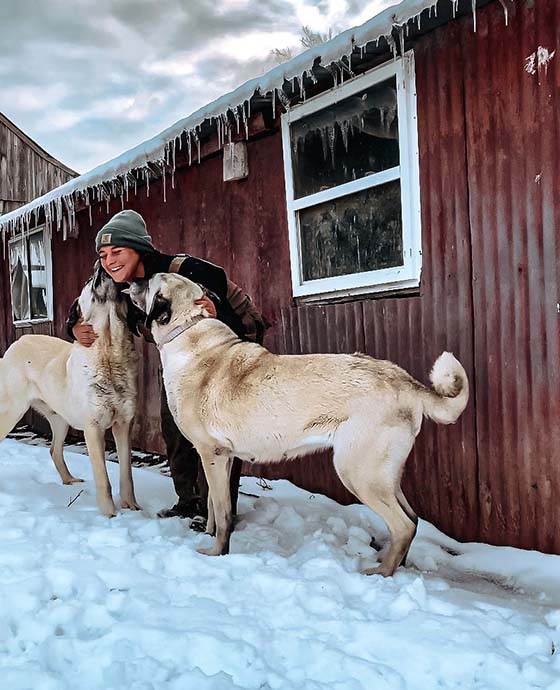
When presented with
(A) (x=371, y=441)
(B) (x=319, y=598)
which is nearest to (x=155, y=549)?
(B) (x=319, y=598)

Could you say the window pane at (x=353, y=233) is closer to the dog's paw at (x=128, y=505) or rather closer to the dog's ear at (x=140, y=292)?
the dog's ear at (x=140, y=292)

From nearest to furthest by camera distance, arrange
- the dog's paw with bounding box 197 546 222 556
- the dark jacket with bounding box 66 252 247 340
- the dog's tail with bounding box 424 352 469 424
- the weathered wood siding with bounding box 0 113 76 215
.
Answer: the dog's tail with bounding box 424 352 469 424 < the dog's paw with bounding box 197 546 222 556 < the dark jacket with bounding box 66 252 247 340 < the weathered wood siding with bounding box 0 113 76 215

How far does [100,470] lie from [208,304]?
4.72 feet

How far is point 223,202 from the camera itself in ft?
18.3

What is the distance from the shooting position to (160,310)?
127 inches

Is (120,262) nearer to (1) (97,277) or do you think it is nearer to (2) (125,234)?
(2) (125,234)

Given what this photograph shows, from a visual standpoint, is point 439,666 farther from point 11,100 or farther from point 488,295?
point 11,100

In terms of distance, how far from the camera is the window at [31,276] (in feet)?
28.7

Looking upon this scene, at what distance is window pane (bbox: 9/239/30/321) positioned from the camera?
9.38 m

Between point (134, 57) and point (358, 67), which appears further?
point (134, 57)

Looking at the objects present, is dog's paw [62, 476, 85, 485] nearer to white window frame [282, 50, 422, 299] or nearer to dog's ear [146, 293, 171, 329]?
dog's ear [146, 293, 171, 329]

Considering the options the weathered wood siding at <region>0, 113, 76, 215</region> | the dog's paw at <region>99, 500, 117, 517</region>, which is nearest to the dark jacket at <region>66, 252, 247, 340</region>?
the dog's paw at <region>99, 500, 117, 517</region>

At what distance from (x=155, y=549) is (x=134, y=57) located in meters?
19.4

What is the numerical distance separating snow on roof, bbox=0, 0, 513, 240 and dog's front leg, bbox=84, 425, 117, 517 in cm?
277
